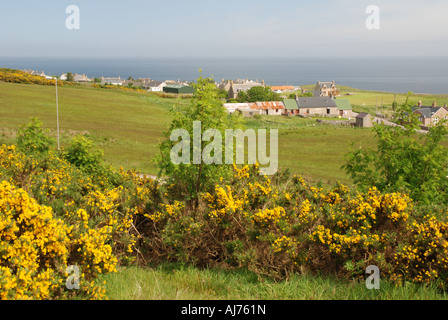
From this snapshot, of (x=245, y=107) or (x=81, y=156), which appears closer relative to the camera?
(x=81, y=156)

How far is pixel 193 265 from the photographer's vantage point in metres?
9.05

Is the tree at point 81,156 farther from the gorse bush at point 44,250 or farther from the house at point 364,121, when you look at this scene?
the house at point 364,121

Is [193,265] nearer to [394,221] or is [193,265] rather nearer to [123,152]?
[394,221]

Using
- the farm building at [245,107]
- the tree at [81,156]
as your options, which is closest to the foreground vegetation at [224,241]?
the tree at [81,156]

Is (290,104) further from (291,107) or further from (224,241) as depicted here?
(224,241)

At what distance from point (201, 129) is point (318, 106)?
111048 millimetres

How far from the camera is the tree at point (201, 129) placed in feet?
43.5

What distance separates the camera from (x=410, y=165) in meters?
16.2

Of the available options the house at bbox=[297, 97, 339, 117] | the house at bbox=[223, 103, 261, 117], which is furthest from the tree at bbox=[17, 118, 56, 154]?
the house at bbox=[297, 97, 339, 117]

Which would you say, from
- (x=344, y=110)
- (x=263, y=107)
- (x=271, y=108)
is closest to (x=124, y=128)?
(x=263, y=107)

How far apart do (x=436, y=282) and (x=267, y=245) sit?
127 inches

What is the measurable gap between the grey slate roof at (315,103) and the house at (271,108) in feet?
20.0

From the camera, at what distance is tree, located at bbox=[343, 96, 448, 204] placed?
15320 millimetres

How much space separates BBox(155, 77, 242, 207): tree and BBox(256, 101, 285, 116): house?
101 metres
